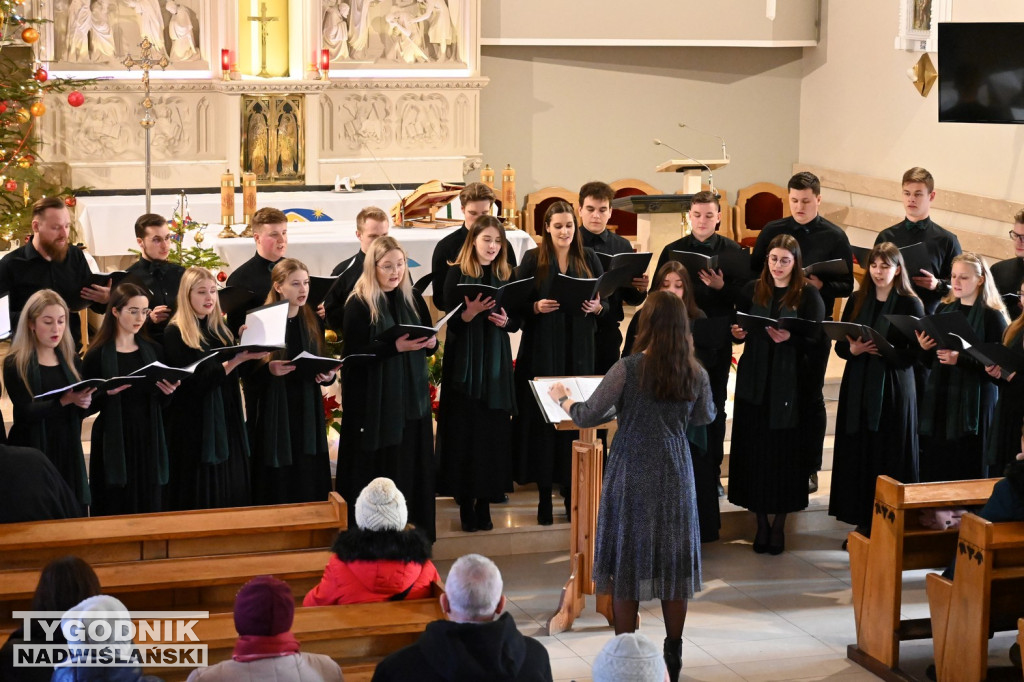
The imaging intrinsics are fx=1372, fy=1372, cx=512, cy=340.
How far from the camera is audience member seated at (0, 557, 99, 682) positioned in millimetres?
3520

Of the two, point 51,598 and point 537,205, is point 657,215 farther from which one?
point 51,598

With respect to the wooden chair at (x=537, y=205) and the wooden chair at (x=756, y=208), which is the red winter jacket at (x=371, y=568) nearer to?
the wooden chair at (x=537, y=205)

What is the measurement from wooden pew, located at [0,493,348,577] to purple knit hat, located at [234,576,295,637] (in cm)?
157

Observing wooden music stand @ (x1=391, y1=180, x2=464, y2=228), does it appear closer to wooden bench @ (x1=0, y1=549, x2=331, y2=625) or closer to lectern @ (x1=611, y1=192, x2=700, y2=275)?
lectern @ (x1=611, y1=192, x2=700, y2=275)

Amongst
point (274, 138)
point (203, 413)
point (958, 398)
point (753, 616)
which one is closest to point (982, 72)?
point (958, 398)

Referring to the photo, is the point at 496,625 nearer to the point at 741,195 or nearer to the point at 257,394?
the point at 257,394

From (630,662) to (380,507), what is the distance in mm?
1410

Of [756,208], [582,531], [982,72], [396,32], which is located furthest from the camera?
[756,208]

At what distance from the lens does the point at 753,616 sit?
20.3 ft

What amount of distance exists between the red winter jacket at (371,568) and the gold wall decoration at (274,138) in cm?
751

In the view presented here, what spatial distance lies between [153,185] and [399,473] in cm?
582

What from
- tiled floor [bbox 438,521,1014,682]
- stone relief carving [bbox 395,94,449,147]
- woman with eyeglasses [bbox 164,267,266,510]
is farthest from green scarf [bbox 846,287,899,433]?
stone relief carving [bbox 395,94,449,147]

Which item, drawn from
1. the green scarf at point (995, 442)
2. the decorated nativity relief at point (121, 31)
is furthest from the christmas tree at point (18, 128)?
the green scarf at point (995, 442)

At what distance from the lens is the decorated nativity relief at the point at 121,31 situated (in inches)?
430
